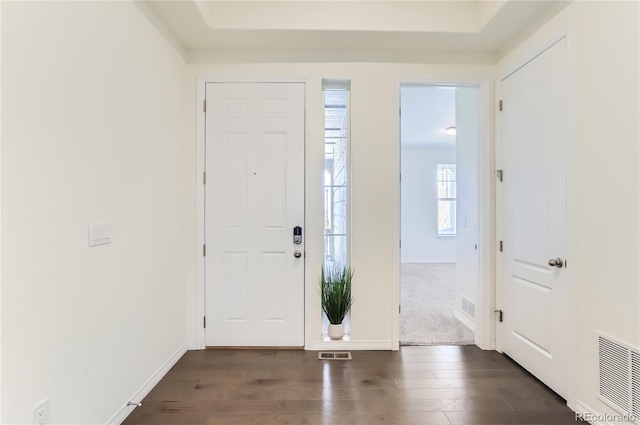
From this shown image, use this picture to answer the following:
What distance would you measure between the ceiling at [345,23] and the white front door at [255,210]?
14.7 inches

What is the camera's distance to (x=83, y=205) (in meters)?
1.49

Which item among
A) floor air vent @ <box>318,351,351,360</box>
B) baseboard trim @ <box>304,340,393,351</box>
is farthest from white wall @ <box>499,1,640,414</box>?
floor air vent @ <box>318,351,351,360</box>

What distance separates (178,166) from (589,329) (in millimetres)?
3022

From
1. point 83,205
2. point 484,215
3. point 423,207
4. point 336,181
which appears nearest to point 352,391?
point 336,181

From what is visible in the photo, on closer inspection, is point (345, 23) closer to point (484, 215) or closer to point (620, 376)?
point (484, 215)

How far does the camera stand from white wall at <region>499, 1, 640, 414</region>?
4.98 ft

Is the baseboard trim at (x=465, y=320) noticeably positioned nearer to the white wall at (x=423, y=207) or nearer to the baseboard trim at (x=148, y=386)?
the baseboard trim at (x=148, y=386)

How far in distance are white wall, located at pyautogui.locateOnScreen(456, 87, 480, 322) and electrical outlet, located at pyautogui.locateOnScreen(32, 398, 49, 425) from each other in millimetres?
2972

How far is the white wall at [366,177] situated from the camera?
261 centimetres

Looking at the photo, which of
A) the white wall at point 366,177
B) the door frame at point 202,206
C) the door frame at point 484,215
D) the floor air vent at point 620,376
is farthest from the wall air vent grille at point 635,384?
the door frame at point 202,206

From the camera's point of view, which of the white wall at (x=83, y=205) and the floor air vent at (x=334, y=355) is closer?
the white wall at (x=83, y=205)

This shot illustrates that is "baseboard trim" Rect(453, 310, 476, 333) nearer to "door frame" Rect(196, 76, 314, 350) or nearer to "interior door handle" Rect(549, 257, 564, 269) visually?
"interior door handle" Rect(549, 257, 564, 269)

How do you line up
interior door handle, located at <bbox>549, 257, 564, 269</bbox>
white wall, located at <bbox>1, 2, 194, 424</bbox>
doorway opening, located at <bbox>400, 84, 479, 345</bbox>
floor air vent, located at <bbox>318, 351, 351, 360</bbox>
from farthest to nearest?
doorway opening, located at <bbox>400, 84, 479, 345</bbox>, floor air vent, located at <bbox>318, 351, 351, 360</bbox>, interior door handle, located at <bbox>549, 257, 564, 269</bbox>, white wall, located at <bbox>1, 2, 194, 424</bbox>

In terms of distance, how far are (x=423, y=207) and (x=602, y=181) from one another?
5569 millimetres
